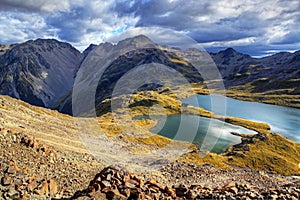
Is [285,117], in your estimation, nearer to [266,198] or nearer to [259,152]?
[259,152]

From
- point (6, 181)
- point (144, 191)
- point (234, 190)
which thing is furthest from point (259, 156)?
point (6, 181)

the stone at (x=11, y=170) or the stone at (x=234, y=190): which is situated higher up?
the stone at (x=11, y=170)

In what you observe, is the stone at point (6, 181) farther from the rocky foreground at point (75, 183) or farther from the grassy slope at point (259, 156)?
the grassy slope at point (259, 156)

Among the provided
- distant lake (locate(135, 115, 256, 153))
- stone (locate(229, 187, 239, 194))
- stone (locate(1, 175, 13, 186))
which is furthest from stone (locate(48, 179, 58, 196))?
distant lake (locate(135, 115, 256, 153))

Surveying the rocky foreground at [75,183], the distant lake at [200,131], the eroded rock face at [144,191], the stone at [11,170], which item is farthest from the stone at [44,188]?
the distant lake at [200,131]

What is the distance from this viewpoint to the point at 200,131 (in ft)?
367

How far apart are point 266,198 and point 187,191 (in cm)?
647

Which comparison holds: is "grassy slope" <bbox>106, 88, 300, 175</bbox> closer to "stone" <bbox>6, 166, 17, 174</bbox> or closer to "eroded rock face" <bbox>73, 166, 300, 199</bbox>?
"eroded rock face" <bbox>73, 166, 300, 199</bbox>

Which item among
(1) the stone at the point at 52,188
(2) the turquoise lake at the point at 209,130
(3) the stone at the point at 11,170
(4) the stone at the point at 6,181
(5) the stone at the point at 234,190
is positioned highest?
(3) the stone at the point at 11,170

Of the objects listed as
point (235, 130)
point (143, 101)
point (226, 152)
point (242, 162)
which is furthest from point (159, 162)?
point (143, 101)

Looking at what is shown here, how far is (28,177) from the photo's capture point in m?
24.1

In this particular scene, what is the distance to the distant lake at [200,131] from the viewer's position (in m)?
93.9

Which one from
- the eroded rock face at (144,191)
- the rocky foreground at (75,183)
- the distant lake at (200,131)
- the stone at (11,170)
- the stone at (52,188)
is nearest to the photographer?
the eroded rock face at (144,191)

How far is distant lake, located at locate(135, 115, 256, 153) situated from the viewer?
93.9 metres
